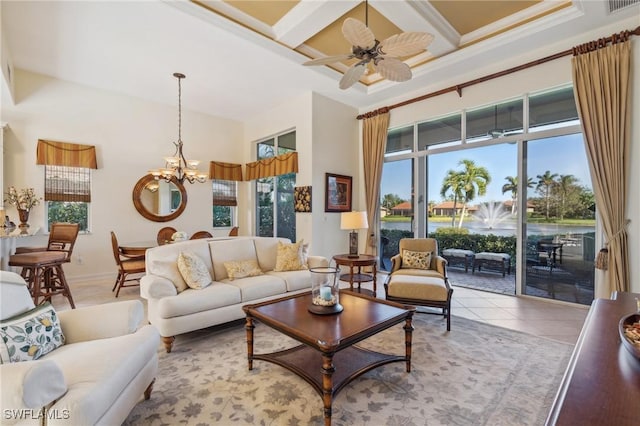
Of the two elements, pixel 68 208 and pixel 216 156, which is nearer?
pixel 68 208

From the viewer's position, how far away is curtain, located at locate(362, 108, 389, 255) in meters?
5.82

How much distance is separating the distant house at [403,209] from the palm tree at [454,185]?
68 centimetres

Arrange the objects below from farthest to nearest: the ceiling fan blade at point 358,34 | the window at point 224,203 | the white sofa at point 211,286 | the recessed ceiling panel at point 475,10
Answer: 1. the window at point 224,203
2. the recessed ceiling panel at point 475,10
3. the white sofa at point 211,286
4. the ceiling fan blade at point 358,34

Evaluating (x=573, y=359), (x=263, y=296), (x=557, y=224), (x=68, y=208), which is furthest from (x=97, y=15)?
(x=557, y=224)

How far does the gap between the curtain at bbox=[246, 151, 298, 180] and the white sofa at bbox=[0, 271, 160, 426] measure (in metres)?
4.09

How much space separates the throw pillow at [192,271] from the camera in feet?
10.1

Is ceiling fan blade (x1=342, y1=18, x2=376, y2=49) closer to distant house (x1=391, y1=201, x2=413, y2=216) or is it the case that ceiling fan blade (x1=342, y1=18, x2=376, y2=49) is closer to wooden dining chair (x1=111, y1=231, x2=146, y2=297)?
distant house (x1=391, y1=201, x2=413, y2=216)

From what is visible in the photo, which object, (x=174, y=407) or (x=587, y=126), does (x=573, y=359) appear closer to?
(x=174, y=407)

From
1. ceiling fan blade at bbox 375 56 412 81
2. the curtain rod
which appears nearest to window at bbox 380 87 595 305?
the curtain rod

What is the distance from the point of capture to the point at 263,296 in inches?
131

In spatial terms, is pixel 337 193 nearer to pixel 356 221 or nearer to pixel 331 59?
pixel 356 221

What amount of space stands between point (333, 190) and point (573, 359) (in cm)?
484

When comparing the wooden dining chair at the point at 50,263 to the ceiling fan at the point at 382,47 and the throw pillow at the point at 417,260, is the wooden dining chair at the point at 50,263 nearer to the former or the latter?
the ceiling fan at the point at 382,47

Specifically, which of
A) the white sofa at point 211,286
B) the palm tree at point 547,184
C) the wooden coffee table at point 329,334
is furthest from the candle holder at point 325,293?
the palm tree at point 547,184
